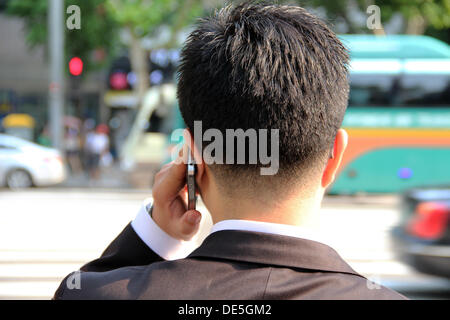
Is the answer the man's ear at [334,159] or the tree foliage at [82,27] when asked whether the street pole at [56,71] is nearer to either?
the tree foliage at [82,27]

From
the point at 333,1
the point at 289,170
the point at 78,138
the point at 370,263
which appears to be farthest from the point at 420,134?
the point at 289,170

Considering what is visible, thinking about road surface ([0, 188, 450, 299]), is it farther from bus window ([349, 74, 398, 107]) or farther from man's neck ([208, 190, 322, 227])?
man's neck ([208, 190, 322, 227])

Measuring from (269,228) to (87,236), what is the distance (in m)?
7.90

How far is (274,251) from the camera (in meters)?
1.09

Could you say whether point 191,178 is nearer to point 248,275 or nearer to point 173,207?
point 173,207

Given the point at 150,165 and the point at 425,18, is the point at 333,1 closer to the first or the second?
the point at 425,18

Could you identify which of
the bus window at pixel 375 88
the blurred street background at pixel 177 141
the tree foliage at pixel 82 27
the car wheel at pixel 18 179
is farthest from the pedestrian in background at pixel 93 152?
the bus window at pixel 375 88

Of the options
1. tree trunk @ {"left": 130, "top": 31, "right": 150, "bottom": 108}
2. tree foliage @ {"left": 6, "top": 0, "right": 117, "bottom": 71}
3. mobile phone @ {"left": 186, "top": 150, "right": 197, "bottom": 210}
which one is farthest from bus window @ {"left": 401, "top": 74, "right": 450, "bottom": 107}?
mobile phone @ {"left": 186, "top": 150, "right": 197, "bottom": 210}

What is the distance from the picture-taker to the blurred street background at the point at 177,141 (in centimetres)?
577

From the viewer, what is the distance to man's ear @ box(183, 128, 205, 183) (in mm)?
1252

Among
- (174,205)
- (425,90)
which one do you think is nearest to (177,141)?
(174,205)

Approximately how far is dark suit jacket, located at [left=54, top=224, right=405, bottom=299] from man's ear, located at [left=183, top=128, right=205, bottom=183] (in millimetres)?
169

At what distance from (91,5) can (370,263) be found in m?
14.5

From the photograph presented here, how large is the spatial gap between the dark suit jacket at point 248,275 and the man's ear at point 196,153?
0.17 metres
